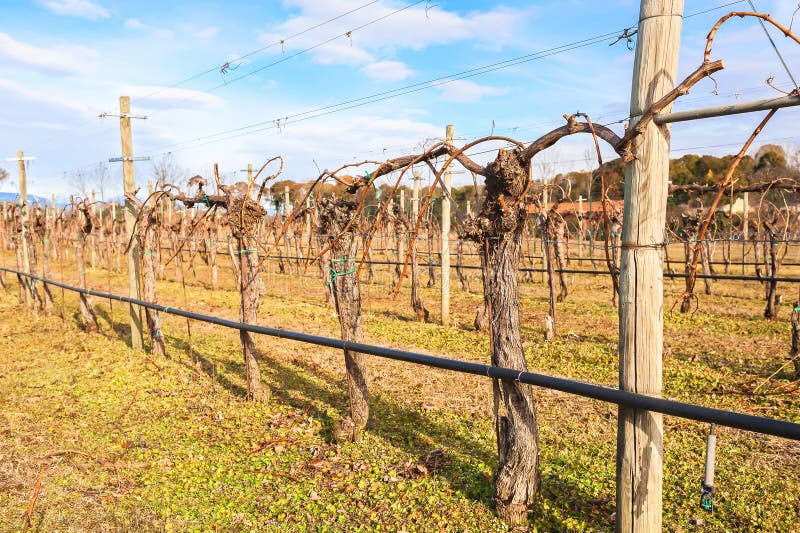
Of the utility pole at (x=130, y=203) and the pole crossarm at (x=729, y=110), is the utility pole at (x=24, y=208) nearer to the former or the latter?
the utility pole at (x=130, y=203)

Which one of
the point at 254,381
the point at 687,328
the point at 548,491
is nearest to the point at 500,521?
the point at 548,491

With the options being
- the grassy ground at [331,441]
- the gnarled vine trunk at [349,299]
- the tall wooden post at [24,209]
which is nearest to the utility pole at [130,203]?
the grassy ground at [331,441]

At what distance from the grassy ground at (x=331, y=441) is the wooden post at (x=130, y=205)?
1.52ft

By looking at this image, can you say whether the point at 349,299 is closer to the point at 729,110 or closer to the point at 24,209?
the point at 729,110

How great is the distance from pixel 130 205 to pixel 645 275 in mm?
7995

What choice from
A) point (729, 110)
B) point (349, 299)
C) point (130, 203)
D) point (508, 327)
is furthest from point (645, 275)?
point (130, 203)

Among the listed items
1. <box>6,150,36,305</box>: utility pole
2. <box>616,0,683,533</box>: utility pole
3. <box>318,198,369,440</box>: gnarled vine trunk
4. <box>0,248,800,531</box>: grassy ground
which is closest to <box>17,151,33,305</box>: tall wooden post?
<box>6,150,36,305</box>: utility pole

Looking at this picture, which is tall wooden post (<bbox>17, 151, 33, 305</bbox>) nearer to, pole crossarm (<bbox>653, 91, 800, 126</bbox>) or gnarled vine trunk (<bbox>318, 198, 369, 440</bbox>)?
gnarled vine trunk (<bbox>318, 198, 369, 440</bbox>)

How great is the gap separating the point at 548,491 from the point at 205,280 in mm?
18178

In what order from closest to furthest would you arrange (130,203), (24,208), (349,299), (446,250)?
(349,299) < (130,203) < (446,250) < (24,208)

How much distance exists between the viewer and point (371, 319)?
36.6 feet

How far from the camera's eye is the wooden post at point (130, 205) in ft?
27.2

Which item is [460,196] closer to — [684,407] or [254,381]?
[254,381]

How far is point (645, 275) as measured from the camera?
8.19 feet
